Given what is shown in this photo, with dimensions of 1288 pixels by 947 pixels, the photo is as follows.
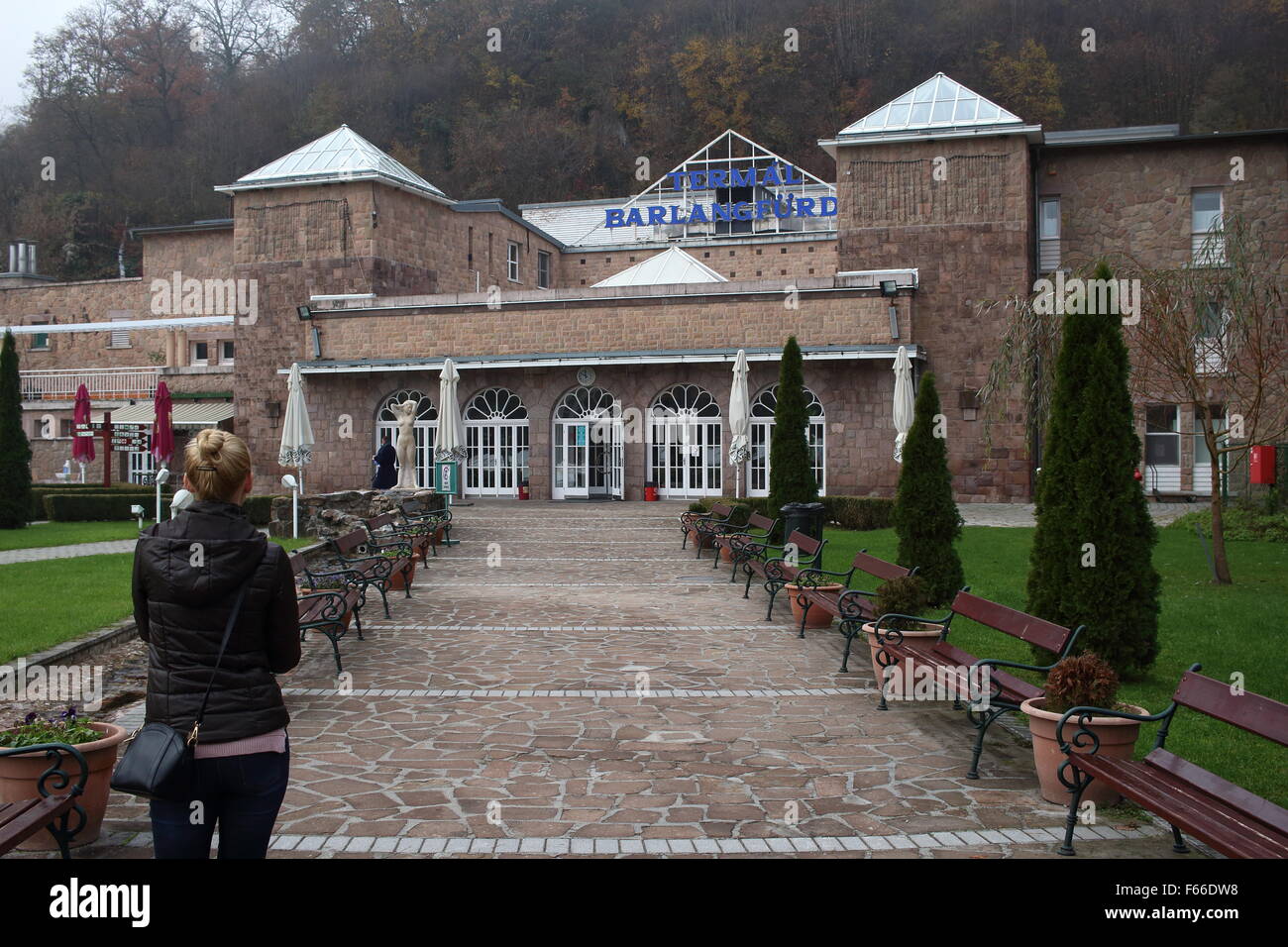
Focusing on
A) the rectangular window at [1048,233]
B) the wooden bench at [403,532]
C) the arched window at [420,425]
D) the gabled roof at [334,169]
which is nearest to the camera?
the wooden bench at [403,532]

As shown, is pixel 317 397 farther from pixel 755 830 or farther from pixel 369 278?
pixel 755 830

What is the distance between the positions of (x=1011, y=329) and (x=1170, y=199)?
13.8 meters

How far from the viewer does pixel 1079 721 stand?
564 cm

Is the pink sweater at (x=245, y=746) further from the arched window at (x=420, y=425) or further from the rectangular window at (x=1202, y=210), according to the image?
the rectangular window at (x=1202, y=210)

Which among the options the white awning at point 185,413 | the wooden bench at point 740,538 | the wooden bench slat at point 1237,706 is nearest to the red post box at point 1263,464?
the wooden bench at point 740,538

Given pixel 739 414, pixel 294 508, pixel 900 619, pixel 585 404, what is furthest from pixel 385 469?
pixel 900 619

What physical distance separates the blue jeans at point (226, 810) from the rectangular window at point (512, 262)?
1457 inches

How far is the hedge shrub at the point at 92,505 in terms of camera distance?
25297mm

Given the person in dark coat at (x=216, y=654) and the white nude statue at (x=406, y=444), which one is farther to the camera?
the white nude statue at (x=406, y=444)

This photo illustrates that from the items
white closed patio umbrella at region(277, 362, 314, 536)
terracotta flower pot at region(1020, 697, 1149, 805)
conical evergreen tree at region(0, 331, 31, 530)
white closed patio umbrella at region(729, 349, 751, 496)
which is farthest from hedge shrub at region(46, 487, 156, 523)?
terracotta flower pot at region(1020, 697, 1149, 805)

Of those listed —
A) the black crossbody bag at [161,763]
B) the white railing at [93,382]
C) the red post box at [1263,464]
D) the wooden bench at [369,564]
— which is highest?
the white railing at [93,382]

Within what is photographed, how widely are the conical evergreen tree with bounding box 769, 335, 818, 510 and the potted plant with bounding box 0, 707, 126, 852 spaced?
13518mm

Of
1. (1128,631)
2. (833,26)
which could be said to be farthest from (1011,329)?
(833,26)
